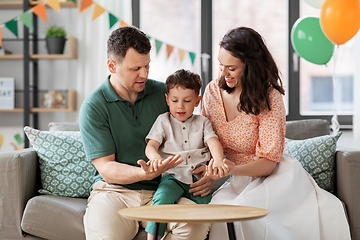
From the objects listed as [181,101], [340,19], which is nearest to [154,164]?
[181,101]

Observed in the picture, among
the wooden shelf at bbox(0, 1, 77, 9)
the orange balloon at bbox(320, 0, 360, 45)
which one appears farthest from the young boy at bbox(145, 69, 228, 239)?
the wooden shelf at bbox(0, 1, 77, 9)

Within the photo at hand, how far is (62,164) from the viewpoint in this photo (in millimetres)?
1997

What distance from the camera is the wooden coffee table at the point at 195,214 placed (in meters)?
0.96

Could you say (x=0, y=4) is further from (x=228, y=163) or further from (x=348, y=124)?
(x=348, y=124)

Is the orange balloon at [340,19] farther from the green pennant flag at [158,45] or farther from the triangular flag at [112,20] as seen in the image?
the triangular flag at [112,20]

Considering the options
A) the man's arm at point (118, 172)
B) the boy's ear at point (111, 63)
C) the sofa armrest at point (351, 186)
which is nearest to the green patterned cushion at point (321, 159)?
the sofa armrest at point (351, 186)

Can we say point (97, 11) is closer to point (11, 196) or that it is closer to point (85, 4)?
point (85, 4)

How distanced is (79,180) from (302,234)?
1223 millimetres

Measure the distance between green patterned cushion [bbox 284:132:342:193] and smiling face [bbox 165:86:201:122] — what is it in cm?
81

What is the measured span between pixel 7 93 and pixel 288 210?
2.95m

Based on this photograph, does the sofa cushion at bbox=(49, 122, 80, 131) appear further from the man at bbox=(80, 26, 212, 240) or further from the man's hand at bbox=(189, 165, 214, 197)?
the man's hand at bbox=(189, 165, 214, 197)

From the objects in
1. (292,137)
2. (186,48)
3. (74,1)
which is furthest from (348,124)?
(74,1)

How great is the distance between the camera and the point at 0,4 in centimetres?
341

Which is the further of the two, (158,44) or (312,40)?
(158,44)
